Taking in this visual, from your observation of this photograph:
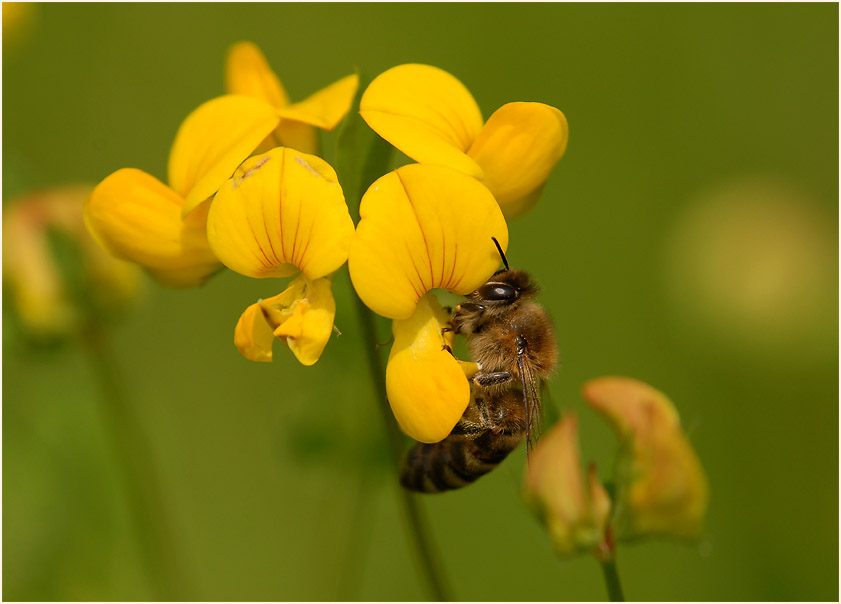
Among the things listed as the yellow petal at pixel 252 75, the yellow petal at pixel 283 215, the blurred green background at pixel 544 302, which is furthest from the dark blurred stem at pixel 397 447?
the blurred green background at pixel 544 302

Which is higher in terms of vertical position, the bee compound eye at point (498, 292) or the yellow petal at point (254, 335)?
the yellow petal at point (254, 335)

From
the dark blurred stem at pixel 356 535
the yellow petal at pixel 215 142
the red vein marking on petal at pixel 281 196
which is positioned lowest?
the dark blurred stem at pixel 356 535

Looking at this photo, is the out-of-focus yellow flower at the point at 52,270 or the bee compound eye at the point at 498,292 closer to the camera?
the bee compound eye at the point at 498,292

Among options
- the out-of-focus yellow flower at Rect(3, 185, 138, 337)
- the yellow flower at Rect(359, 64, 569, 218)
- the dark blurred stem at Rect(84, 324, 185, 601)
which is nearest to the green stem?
the yellow flower at Rect(359, 64, 569, 218)

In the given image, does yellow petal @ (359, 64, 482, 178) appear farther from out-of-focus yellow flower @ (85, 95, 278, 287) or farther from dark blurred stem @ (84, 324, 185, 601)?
dark blurred stem @ (84, 324, 185, 601)

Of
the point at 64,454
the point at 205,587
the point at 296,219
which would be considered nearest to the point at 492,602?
the point at 205,587

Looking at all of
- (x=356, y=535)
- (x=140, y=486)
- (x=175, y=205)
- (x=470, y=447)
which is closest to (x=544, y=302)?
Result: (x=356, y=535)

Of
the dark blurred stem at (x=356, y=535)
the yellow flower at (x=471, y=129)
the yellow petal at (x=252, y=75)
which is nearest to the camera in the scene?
the yellow flower at (x=471, y=129)

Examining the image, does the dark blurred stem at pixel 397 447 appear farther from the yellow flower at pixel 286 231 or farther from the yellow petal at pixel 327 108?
the yellow petal at pixel 327 108
